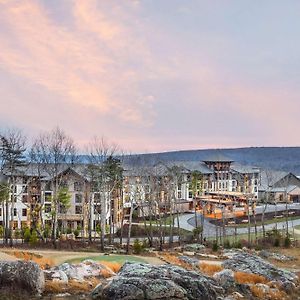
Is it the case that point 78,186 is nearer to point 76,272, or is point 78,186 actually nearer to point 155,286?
point 76,272

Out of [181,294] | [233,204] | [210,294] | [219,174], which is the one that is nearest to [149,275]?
[181,294]

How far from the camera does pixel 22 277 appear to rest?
12125 mm

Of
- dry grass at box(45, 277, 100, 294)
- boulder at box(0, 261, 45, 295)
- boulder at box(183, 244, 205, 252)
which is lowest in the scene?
boulder at box(183, 244, 205, 252)

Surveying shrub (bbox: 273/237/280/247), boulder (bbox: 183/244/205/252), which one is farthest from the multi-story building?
shrub (bbox: 273/237/280/247)

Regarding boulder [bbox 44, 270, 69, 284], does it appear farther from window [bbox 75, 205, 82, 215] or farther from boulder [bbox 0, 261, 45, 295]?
window [bbox 75, 205, 82, 215]

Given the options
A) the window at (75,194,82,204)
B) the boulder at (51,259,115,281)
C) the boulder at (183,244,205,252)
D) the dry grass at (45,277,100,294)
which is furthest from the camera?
the window at (75,194,82,204)

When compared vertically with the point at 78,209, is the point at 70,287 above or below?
below

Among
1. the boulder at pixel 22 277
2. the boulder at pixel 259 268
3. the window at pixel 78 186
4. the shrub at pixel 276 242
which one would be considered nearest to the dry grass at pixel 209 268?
the boulder at pixel 259 268

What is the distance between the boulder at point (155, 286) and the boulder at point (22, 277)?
1.70 meters

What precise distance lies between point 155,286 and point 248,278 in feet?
23.0

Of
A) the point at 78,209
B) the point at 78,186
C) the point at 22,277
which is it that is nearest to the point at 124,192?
the point at 78,209

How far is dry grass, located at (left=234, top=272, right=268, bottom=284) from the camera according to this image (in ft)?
55.9

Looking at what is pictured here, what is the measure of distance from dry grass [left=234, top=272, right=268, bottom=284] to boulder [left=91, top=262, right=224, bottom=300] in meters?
3.27

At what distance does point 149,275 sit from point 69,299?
7.97 feet
